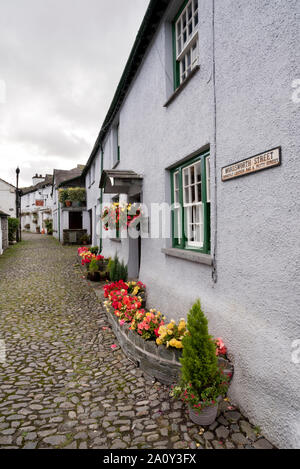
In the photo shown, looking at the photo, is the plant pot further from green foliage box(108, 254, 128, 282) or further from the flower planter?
the flower planter

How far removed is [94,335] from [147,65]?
245 inches

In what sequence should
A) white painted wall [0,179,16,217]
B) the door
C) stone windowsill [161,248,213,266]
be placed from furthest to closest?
white painted wall [0,179,16,217] → the door → stone windowsill [161,248,213,266]

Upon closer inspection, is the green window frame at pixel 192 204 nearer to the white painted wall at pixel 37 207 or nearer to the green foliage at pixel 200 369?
the green foliage at pixel 200 369

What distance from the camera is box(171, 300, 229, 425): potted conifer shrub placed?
117 inches

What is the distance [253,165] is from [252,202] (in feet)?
1.32

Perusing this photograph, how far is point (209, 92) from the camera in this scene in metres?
3.97

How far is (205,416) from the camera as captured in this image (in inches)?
119

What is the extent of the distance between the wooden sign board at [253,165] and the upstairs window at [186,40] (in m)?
2.17

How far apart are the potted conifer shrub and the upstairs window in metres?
3.99

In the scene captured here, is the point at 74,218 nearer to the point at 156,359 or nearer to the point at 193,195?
the point at 193,195

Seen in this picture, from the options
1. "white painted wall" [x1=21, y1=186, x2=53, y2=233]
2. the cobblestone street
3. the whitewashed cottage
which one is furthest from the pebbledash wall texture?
"white painted wall" [x1=21, y1=186, x2=53, y2=233]
